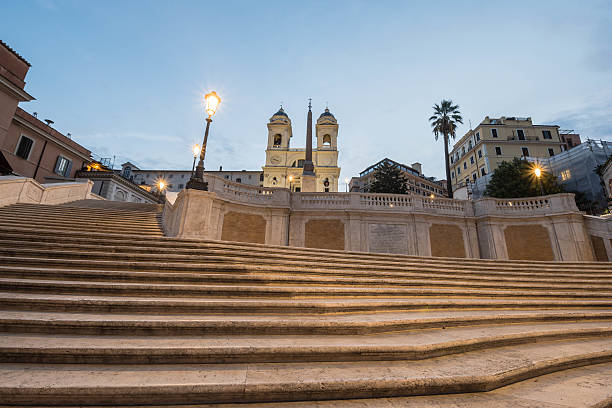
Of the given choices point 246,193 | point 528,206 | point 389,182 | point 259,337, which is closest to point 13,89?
point 246,193

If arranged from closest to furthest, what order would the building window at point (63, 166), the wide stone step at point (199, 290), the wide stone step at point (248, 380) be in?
the wide stone step at point (248, 380), the wide stone step at point (199, 290), the building window at point (63, 166)

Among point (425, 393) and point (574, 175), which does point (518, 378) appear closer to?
point (425, 393)

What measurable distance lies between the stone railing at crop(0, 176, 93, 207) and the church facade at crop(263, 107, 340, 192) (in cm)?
3597

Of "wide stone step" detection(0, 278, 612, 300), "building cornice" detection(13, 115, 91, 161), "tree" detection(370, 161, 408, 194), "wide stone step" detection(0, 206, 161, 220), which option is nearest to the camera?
"wide stone step" detection(0, 278, 612, 300)

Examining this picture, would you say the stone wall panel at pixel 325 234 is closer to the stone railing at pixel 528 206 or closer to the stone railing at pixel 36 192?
the stone railing at pixel 528 206

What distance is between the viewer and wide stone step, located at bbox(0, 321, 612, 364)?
2605 millimetres

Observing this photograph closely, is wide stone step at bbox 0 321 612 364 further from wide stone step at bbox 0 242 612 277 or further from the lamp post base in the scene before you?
the lamp post base

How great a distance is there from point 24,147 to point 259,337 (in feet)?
108

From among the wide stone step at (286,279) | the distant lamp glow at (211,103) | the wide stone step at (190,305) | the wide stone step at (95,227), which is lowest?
the wide stone step at (190,305)

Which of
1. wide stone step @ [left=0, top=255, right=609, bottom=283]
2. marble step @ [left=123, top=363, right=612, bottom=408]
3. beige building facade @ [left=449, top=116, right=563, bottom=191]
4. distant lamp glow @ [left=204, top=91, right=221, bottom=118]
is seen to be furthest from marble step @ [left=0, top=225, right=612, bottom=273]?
A: beige building facade @ [left=449, top=116, right=563, bottom=191]

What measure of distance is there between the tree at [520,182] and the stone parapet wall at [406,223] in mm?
16684

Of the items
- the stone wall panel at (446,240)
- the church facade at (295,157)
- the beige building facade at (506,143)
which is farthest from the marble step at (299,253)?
the church facade at (295,157)

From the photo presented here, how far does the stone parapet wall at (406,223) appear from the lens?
14266 millimetres

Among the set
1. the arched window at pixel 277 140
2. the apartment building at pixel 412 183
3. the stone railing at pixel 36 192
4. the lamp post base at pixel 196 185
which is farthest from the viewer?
the apartment building at pixel 412 183
